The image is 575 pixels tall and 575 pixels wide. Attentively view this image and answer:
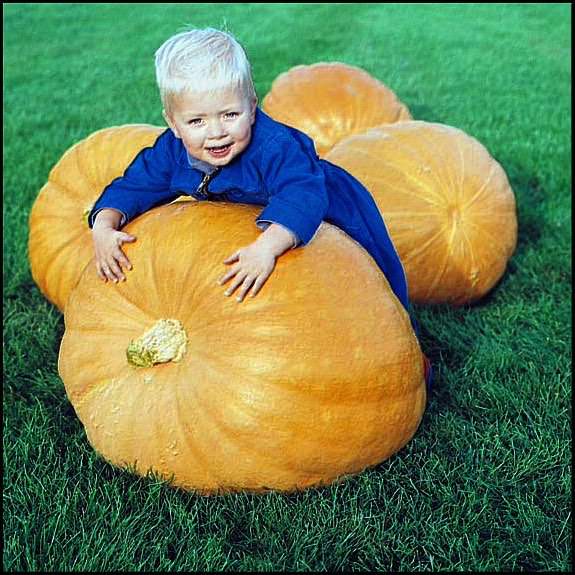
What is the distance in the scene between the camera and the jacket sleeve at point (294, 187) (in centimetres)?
255

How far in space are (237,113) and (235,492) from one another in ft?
3.90

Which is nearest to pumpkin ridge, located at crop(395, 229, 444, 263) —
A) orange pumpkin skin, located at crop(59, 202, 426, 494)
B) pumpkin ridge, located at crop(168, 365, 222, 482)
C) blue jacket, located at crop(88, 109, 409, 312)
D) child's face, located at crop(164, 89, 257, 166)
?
blue jacket, located at crop(88, 109, 409, 312)

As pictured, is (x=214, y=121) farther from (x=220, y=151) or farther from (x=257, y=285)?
(x=257, y=285)

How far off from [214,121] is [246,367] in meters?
0.76

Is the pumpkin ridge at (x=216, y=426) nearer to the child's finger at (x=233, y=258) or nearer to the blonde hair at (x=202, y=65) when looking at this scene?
the child's finger at (x=233, y=258)

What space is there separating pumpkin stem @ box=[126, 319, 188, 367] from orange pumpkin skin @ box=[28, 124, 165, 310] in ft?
4.25

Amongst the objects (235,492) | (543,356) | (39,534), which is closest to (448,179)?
(543,356)

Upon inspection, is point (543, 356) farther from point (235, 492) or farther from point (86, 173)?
point (86, 173)

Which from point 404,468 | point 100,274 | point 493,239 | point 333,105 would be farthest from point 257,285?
point 333,105

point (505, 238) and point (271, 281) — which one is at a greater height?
point (271, 281)

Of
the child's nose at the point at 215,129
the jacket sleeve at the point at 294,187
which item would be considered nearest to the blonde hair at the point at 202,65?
the child's nose at the point at 215,129

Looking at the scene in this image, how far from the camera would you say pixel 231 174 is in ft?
9.21

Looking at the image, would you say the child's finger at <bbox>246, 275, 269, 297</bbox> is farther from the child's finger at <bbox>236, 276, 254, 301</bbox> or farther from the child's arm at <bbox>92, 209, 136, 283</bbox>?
the child's arm at <bbox>92, 209, 136, 283</bbox>

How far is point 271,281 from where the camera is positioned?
8.43ft
